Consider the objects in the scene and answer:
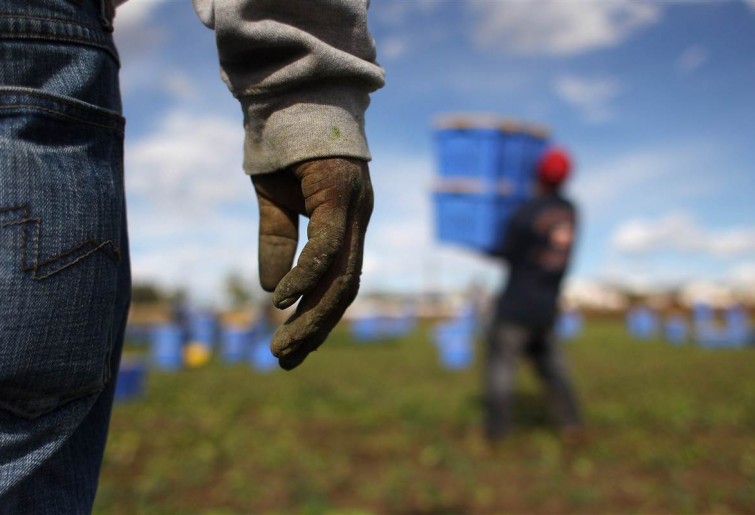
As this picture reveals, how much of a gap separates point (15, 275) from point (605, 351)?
10.6m

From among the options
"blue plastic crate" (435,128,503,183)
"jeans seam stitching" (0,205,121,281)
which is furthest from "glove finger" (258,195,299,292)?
"blue plastic crate" (435,128,503,183)

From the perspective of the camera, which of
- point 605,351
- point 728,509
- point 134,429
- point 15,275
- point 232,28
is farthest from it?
point 605,351

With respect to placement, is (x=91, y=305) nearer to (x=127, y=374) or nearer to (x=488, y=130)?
(x=488, y=130)

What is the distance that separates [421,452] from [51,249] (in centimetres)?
316

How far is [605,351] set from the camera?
10.4m

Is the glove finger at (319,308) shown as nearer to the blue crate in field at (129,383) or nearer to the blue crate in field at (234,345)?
A: the blue crate in field at (129,383)

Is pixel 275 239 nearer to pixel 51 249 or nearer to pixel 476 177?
pixel 51 249

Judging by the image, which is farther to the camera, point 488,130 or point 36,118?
point 488,130

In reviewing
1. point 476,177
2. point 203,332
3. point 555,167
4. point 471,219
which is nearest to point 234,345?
point 203,332

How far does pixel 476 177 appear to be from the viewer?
15.1ft

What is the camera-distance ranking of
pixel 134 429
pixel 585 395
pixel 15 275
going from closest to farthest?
pixel 15 275, pixel 134 429, pixel 585 395

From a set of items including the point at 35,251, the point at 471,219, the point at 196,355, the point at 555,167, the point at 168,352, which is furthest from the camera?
the point at 196,355

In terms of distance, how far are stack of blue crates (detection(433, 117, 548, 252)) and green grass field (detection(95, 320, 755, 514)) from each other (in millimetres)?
1436

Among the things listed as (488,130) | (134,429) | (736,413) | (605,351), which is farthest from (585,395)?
(605,351)
